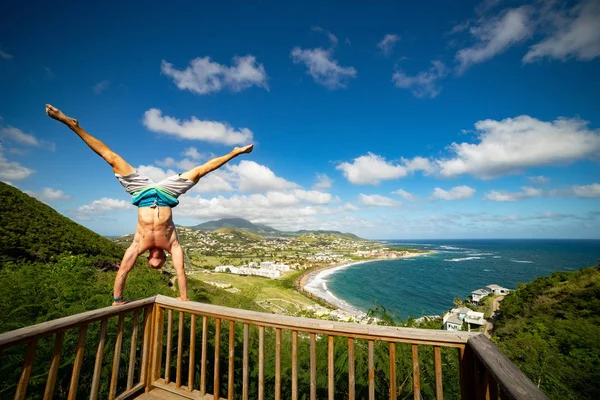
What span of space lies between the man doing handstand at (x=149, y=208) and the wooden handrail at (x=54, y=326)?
12 centimetres

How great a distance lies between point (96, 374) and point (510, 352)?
984cm

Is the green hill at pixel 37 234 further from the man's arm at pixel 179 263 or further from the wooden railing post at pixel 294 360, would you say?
the wooden railing post at pixel 294 360

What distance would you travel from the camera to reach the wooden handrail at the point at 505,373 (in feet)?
3.52

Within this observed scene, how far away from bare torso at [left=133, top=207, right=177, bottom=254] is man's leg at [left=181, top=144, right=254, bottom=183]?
15.7 inches

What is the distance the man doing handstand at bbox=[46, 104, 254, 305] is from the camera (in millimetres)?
2404

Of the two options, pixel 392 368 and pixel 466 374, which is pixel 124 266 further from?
pixel 466 374

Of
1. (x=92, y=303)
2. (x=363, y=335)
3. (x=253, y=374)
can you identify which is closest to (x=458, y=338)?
(x=363, y=335)

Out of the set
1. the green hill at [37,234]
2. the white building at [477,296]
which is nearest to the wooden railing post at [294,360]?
the green hill at [37,234]

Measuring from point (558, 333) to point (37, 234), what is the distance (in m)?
22.9

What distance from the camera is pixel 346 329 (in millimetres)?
1940

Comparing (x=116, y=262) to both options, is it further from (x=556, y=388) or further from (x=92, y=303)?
(x=556, y=388)

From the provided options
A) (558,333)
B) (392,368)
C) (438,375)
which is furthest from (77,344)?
(558,333)

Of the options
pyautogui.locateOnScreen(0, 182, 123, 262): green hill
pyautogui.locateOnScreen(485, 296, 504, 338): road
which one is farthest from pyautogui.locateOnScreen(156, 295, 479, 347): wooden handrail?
pyautogui.locateOnScreen(485, 296, 504, 338): road

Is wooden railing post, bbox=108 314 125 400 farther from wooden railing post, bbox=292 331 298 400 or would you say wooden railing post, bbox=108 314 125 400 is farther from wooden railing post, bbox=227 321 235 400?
wooden railing post, bbox=292 331 298 400
